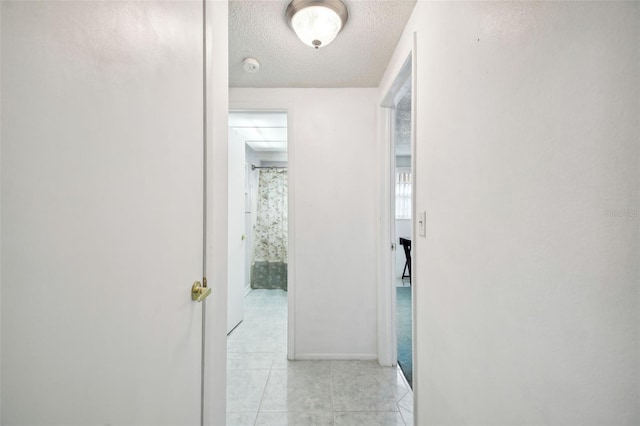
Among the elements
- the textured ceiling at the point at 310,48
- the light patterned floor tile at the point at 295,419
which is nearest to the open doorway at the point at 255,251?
the light patterned floor tile at the point at 295,419

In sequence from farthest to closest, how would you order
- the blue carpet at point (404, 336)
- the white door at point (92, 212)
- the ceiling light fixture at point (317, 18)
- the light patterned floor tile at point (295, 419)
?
1. the blue carpet at point (404, 336)
2. the light patterned floor tile at point (295, 419)
3. the ceiling light fixture at point (317, 18)
4. the white door at point (92, 212)

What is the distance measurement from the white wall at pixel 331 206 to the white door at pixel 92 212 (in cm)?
150

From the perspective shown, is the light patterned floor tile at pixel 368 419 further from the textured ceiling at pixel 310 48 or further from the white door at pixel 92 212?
the textured ceiling at pixel 310 48

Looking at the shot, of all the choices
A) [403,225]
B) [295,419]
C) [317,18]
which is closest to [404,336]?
[295,419]

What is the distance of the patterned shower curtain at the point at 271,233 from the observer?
4.25 metres

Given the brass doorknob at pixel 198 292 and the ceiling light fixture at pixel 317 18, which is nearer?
the brass doorknob at pixel 198 292

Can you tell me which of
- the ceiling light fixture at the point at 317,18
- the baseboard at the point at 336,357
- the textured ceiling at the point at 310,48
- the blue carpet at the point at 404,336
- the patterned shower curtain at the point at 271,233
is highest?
the textured ceiling at the point at 310,48

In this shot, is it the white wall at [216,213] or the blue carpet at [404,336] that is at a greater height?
Result: the white wall at [216,213]

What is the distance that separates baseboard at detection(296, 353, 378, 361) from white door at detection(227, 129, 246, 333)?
896mm

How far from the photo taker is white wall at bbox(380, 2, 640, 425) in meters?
0.45

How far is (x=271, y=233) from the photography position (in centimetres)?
427

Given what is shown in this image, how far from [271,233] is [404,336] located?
8.08 feet

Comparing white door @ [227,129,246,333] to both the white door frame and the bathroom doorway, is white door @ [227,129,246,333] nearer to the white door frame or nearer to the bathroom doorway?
the bathroom doorway

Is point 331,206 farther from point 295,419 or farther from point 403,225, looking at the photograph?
point 403,225
